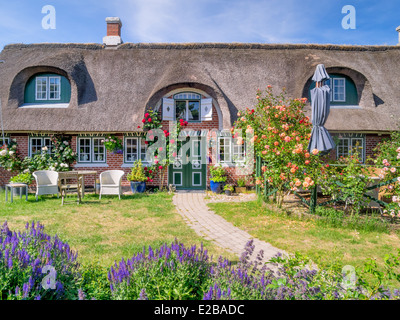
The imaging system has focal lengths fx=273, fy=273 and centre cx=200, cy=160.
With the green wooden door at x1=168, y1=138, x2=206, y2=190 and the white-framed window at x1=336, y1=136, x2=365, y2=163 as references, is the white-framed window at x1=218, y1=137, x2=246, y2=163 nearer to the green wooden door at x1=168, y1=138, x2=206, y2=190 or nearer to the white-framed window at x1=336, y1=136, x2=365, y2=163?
the green wooden door at x1=168, y1=138, x2=206, y2=190

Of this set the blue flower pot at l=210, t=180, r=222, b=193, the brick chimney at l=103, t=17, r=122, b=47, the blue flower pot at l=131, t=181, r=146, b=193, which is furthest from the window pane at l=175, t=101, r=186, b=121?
the brick chimney at l=103, t=17, r=122, b=47

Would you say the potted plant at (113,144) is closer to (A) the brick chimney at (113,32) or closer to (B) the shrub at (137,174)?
(B) the shrub at (137,174)

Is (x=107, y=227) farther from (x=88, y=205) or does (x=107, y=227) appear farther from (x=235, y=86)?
(x=235, y=86)

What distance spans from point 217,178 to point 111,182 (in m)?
3.95

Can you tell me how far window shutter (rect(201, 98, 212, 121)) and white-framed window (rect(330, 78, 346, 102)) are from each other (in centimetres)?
548

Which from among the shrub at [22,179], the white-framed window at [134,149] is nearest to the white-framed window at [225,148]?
the white-framed window at [134,149]

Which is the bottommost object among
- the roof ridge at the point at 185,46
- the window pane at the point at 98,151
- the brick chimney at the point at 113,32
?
the window pane at the point at 98,151

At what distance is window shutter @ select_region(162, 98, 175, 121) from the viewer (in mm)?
11062

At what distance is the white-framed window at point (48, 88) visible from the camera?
11953 mm

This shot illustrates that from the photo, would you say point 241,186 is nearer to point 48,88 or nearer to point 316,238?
point 316,238

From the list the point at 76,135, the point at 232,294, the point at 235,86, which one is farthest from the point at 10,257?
the point at 235,86

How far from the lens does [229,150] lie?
11.4 m

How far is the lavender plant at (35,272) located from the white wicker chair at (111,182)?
6466mm

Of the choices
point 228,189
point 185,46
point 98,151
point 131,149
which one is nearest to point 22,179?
point 98,151
